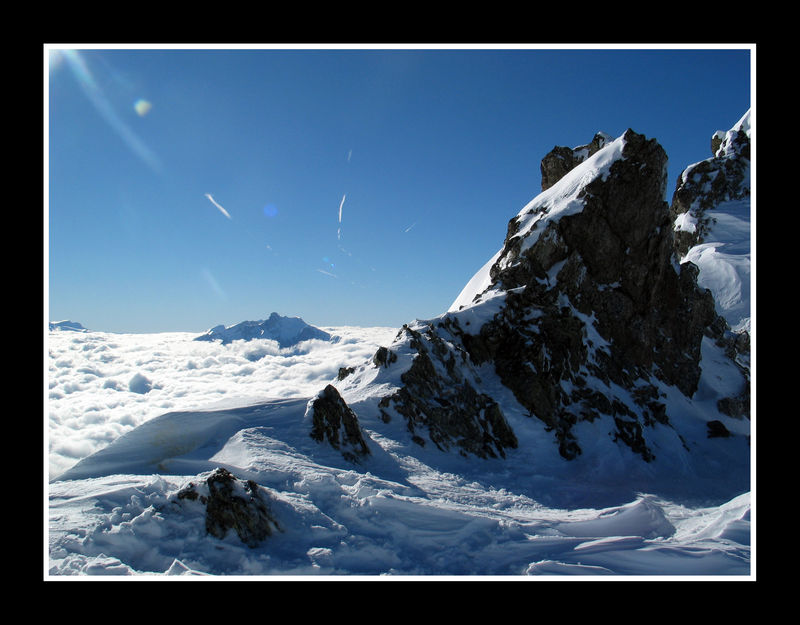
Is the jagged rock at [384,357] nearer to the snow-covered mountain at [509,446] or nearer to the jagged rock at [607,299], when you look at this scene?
the snow-covered mountain at [509,446]

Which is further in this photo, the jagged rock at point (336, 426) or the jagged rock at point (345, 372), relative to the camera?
the jagged rock at point (345, 372)

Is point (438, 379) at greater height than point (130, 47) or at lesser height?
lesser

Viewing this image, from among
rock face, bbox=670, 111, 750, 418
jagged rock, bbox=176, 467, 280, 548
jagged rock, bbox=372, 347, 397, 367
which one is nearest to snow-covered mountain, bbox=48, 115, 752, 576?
jagged rock, bbox=176, 467, 280, 548

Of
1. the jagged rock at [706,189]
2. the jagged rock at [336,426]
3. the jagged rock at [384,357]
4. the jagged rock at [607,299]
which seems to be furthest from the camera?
the jagged rock at [706,189]

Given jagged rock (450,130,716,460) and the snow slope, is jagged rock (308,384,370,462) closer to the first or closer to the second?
the snow slope

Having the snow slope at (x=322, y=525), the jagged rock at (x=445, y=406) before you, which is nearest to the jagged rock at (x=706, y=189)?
the jagged rock at (x=445, y=406)
